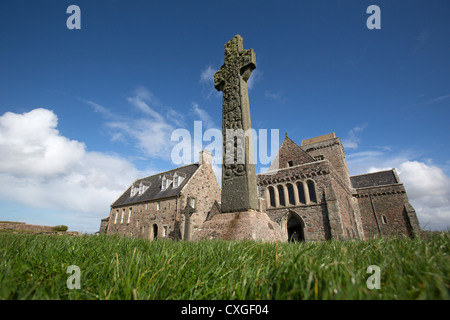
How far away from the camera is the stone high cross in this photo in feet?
18.8

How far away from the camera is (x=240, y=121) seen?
20.6 feet

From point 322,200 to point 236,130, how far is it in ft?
49.2

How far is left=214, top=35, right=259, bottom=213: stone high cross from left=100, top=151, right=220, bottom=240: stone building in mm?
15021

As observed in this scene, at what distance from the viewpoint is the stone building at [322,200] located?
1784 cm

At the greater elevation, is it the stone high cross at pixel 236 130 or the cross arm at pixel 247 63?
the cross arm at pixel 247 63

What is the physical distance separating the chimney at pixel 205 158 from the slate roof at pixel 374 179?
24370 millimetres

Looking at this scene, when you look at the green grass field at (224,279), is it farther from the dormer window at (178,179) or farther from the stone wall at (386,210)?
the stone wall at (386,210)

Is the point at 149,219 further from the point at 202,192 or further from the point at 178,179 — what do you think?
the point at 202,192

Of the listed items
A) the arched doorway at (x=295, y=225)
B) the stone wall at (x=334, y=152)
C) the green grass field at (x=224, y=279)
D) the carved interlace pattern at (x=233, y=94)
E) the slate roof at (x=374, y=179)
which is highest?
the stone wall at (x=334, y=152)

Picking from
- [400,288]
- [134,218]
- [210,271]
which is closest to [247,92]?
[210,271]

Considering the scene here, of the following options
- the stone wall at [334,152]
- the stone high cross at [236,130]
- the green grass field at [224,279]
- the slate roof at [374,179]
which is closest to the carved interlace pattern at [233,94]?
the stone high cross at [236,130]

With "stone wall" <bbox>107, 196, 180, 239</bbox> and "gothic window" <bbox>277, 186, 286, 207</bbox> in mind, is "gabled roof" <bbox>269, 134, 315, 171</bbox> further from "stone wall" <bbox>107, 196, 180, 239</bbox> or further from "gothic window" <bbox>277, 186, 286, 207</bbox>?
"stone wall" <bbox>107, 196, 180, 239</bbox>
